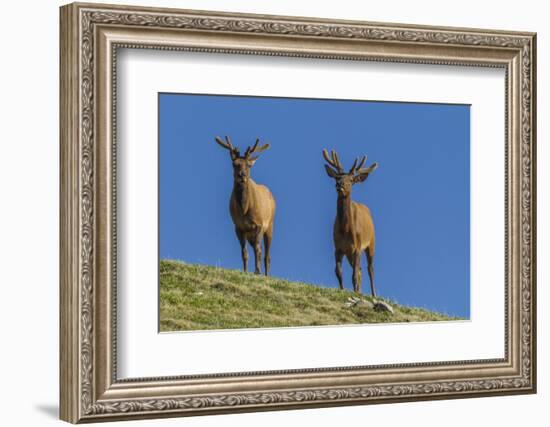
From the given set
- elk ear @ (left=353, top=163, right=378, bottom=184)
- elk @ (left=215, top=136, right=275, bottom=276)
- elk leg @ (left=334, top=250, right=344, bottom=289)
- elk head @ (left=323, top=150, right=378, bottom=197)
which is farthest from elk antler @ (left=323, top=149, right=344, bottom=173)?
elk leg @ (left=334, top=250, right=344, bottom=289)

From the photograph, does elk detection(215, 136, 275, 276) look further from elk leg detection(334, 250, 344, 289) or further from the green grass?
elk leg detection(334, 250, 344, 289)

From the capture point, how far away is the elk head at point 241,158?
789cm

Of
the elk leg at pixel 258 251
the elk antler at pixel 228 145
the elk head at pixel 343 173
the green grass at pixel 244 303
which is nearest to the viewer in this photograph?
the green grass at pixel 244 303

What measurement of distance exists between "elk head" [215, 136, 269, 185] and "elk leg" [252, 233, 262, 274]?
0.32 meters

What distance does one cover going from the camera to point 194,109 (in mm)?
7789

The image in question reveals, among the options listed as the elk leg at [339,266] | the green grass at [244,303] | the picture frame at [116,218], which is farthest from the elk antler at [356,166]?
the green grass at [244,303]

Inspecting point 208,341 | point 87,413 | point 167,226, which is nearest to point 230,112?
point 167,226

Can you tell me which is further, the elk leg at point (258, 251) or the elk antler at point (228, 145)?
the elk leg at point (258, 251)

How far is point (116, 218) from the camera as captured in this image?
7535mm

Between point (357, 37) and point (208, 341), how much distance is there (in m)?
1.86

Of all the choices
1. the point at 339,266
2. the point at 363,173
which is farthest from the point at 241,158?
the point at 339,266

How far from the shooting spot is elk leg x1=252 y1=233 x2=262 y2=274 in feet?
26.2

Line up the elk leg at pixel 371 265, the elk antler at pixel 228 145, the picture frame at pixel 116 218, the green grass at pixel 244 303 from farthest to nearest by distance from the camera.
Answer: the elk leg at pixel 371 265 < the elk antler at pixel 228 145 < the green grass at pixel 244 303 < the picture frame at pixel 116 218

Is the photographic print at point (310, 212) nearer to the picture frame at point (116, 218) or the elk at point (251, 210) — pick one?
the elk at point (251, 210)
